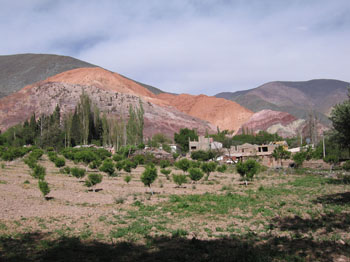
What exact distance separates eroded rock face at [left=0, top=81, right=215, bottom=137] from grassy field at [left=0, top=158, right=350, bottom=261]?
3221 inches

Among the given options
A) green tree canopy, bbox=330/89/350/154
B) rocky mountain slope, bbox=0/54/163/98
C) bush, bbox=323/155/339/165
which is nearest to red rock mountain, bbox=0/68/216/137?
rocky mountain slope, bbox=0/54/163/98

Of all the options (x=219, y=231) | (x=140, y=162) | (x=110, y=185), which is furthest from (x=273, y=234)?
(x=140, y=162)

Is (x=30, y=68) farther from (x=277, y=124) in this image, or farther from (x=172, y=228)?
(x=172, y=228)

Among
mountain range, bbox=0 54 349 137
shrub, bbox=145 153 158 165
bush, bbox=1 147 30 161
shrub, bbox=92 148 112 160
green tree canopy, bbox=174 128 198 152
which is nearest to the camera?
bush, bbox=1 147 30 161

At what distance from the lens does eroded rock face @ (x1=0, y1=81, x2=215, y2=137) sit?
3974 inches

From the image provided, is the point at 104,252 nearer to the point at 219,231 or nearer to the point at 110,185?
the point at 219,231

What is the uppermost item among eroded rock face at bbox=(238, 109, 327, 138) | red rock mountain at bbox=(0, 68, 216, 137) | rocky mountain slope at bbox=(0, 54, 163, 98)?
rocky mountain slope at bbox=(0, 54, 163, 98)

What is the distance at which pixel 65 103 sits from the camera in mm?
100625

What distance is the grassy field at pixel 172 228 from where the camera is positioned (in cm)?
805

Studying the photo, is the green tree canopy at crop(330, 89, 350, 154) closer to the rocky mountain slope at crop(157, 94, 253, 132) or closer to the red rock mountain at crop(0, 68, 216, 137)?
the red rock mountain at crop(0, 68, 216, 137)

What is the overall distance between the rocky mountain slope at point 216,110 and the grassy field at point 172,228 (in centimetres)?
12272

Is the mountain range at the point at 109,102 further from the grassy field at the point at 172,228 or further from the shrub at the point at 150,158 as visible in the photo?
the grassy field at the point at 172,228

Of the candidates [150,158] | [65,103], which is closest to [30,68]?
[65,103]

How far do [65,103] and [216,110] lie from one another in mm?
72794
